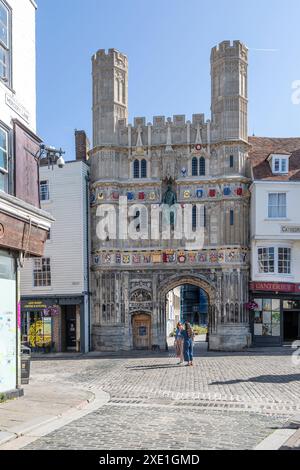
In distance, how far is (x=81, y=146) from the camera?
120 ft

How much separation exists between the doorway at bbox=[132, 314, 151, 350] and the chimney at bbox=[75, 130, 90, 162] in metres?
11.2

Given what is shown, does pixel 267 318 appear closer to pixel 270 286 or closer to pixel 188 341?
pixel 270 286

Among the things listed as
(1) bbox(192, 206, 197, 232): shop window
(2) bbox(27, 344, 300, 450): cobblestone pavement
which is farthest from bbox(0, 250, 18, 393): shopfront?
(1) bbox(192, 206, 197, 232): shop window

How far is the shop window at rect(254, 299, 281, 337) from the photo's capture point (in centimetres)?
3288

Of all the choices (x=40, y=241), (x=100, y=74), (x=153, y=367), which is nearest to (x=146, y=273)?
(x=153, y=367)

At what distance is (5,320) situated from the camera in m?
14.5

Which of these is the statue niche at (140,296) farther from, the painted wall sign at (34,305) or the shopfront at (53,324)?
the painted wall sign at (34,305)

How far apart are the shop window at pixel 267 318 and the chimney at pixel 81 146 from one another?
1454cm

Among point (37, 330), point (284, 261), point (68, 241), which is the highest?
point (68, 241)

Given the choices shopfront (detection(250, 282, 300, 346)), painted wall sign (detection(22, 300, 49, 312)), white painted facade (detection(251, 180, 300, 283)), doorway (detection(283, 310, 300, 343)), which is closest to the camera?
white painted facade (detection(251, 180, 300, 283))

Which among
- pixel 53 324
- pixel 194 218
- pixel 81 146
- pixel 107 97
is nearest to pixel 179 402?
pixel 194 218

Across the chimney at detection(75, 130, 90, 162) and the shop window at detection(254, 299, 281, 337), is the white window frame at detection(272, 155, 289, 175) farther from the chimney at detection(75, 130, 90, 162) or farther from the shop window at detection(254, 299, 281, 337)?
the chimney at detection(75, 130, 90, 162)

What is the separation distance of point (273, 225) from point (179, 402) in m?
19.0

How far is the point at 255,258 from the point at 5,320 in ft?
66.4
